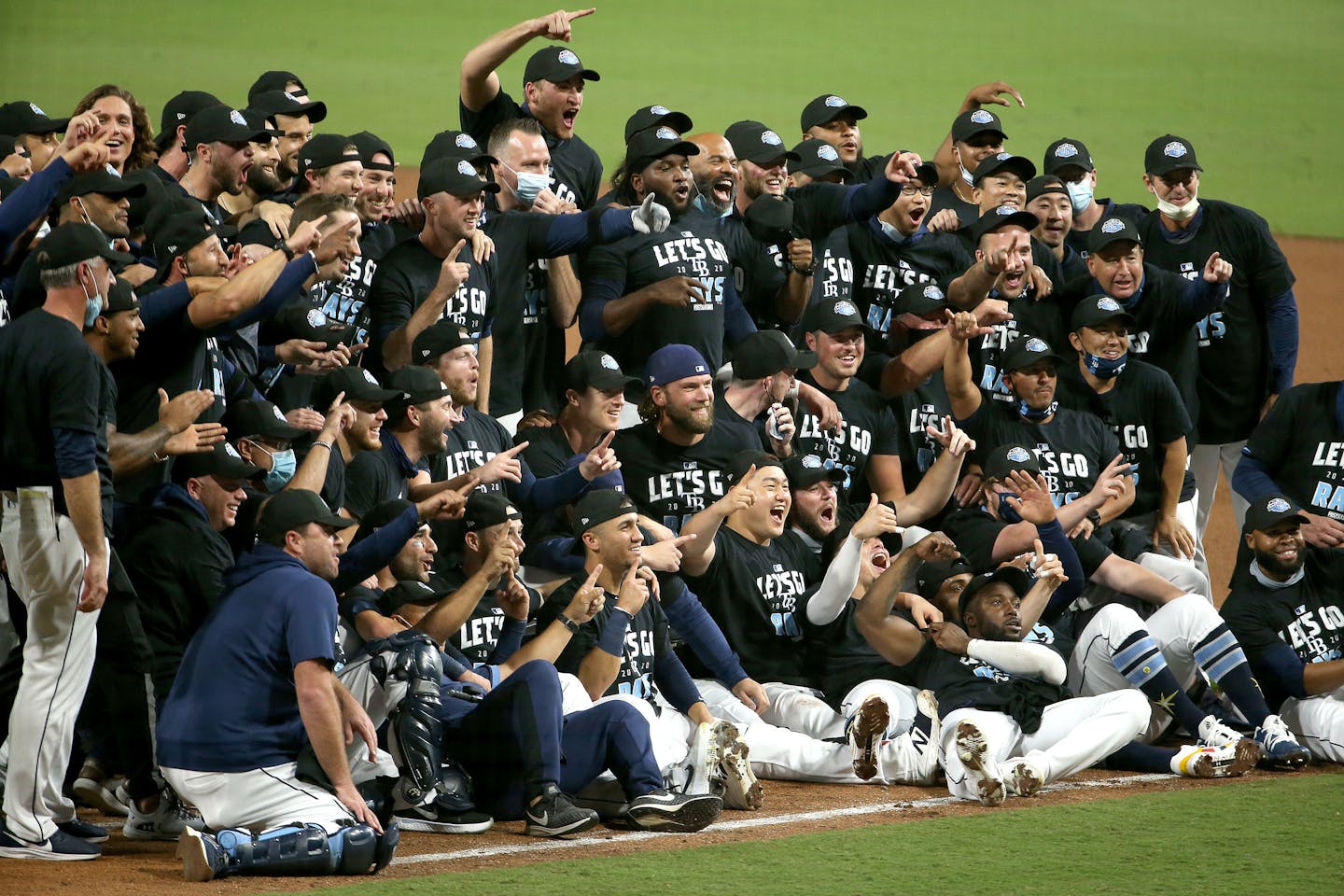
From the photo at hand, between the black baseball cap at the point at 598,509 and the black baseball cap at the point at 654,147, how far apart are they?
1.93 meters

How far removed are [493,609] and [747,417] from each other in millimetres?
1769

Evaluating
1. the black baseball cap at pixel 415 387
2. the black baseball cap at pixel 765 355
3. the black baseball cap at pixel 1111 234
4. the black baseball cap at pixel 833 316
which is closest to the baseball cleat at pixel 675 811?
the black baseball cap at pixel 415 387

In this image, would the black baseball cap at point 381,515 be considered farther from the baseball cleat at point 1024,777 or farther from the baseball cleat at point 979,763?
the baseball cleat at point 1024,777

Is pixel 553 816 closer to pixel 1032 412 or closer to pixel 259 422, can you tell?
pixel 259 422

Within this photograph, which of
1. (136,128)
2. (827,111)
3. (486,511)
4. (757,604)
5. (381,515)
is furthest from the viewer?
(827,111)

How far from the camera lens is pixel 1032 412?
813cm

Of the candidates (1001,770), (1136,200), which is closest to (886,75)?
(1136,200)

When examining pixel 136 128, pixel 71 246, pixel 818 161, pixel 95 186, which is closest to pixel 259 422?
pixel 95 186

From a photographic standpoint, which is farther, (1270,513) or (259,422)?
(1270,513)

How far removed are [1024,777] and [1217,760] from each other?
902 mm

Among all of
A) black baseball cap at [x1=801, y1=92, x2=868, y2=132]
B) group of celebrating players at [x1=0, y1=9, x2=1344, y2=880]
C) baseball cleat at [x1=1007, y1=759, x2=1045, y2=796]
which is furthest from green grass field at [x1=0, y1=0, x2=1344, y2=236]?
baseball cleat at [x1=1007, y1=759, x2=1045, y2=796]

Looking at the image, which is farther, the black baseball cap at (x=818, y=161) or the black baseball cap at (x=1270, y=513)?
the black baseball cap at (x=818, y=161)

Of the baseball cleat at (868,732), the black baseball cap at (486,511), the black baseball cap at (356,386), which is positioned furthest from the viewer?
the baseball cleat at (868,732)

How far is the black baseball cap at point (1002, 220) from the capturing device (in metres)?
8.24
